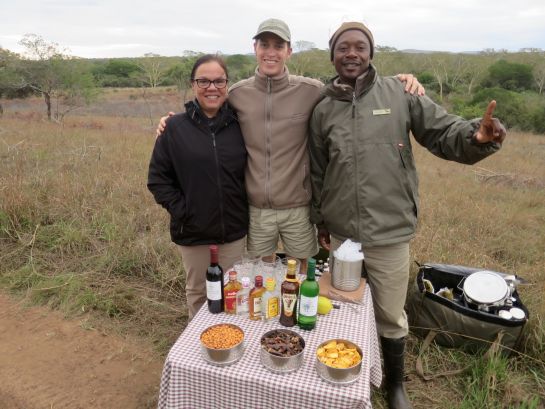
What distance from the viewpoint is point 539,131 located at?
21.5 m

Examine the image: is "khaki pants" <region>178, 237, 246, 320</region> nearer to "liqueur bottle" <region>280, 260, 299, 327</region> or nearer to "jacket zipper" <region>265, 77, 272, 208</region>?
"jacket zipper" <region>265, 77, 272, 208</region>

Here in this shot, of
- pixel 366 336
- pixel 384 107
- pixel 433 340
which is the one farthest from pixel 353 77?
pixel 433 340

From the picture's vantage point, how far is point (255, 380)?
1.69 metres

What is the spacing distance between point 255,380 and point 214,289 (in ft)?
1.82

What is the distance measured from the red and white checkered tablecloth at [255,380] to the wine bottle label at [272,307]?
5 centimetres

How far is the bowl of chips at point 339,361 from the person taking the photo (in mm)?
1633

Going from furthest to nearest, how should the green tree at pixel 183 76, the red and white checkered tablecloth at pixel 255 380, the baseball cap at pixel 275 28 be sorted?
1. the green tree at pixel 183 76
2. the baseball cap at pixel 275 28
3. the red and white checkered tablecloth at pixel 255 380

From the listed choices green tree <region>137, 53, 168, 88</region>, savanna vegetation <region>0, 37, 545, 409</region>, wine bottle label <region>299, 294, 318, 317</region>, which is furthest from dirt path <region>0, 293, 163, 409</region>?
green tree <region>137, 53, 168, 88</region>

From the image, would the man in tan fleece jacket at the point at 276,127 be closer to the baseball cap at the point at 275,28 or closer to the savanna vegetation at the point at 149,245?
the baseball cap at the point at 275,28

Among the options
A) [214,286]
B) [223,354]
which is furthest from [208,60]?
[223,354]

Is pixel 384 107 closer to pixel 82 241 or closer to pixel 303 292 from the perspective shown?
pixel 303 292

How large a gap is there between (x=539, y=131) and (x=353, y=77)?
23.6 m

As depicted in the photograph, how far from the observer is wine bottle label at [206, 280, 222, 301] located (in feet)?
6.86

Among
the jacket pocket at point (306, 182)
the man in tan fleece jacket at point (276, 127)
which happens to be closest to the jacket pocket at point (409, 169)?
Result: the man in tan fleece jacket at point (276, 127)
